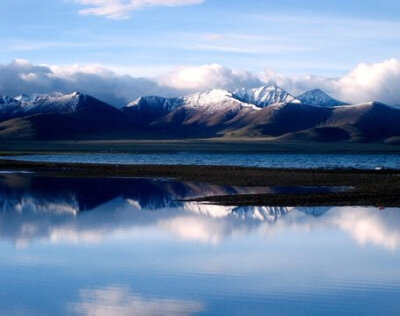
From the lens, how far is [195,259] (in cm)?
1903

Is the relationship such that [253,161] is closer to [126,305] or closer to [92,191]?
[92,191]

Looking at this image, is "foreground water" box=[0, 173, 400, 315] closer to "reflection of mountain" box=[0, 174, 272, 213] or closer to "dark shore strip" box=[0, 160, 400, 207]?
"reflection of mountain" box=[0, 174, 272, 213]

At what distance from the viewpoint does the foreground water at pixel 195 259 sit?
14.5 m

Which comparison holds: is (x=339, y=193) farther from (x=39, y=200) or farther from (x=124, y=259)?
(x=124, y=259)

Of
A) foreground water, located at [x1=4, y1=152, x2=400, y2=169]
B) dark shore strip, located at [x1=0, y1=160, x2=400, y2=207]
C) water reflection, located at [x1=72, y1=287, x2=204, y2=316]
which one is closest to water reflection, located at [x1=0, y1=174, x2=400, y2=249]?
dark shore strip, located at [x1=0, y1=160, x2=400, y2=207]

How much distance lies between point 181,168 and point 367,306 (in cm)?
4706

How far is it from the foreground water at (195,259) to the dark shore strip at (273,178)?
8.54ft

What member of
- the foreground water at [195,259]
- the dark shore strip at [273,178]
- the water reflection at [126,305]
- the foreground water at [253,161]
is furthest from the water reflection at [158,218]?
the foreground water at [253,161]

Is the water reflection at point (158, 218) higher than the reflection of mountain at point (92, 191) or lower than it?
higher

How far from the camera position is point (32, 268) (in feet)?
58.1

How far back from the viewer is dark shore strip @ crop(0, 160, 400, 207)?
107 ft

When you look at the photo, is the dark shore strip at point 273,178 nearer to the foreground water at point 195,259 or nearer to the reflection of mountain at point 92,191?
the foreground water at point 195,259

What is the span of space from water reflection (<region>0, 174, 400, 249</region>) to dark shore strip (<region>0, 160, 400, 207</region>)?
2.43 metres

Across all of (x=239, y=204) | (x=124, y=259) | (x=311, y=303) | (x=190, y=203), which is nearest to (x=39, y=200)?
(x=190, y=203)
